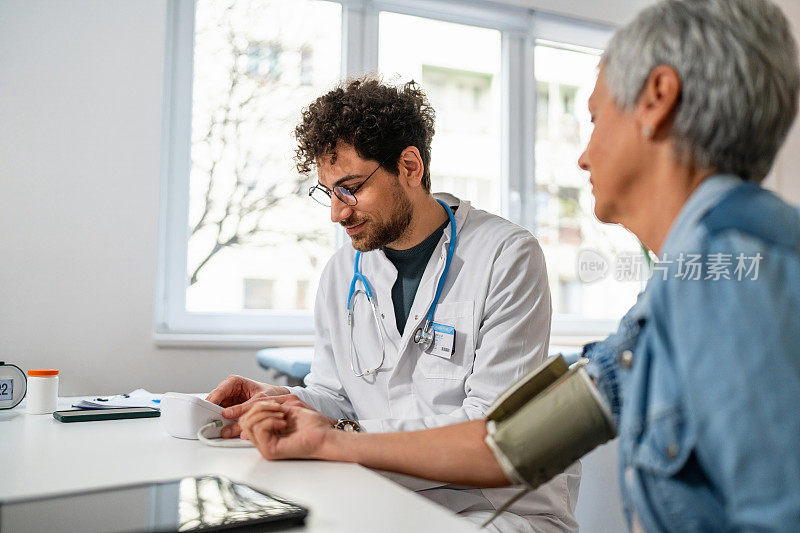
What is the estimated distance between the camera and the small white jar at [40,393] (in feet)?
5.15

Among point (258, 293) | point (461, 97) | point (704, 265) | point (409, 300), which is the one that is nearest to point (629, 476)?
point (704, 265)

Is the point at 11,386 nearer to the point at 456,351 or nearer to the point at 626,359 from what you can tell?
the point at 456,351

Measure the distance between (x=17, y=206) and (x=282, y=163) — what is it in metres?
1.14

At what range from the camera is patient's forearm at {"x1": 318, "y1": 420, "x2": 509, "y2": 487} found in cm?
112

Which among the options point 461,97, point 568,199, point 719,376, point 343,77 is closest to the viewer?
point 719,376

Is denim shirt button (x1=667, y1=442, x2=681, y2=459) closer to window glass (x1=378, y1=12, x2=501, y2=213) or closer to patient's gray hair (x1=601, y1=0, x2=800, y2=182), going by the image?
patient's gray hair (x1=601, y1=0, x2=800, y2=182)

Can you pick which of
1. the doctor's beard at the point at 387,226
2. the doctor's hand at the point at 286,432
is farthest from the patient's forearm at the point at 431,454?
the doctor's beard at the point at 387,226

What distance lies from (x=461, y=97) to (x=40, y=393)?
2703 mm

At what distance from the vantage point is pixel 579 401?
86cm

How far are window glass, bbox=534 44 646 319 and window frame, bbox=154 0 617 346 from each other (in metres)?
0.10

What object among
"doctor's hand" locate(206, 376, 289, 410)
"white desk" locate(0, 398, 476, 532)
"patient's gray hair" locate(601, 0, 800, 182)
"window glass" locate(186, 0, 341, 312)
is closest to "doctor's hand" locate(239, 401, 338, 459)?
"white desk" locate(0, 398, 476, 532)

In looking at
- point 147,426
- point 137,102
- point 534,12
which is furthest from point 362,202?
point 534,12

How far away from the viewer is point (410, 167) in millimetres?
1840

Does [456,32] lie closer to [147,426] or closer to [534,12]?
[534,12]
